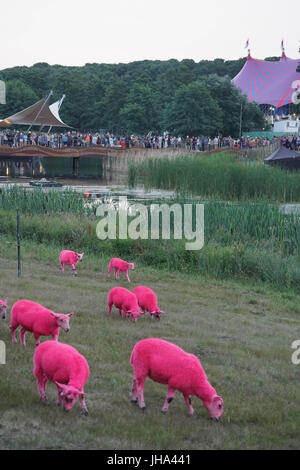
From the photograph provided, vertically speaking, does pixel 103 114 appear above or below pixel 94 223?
above

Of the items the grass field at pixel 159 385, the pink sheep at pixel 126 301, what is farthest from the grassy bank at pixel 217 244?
the pink sheep at pixel 126 301

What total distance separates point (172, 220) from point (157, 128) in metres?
53.5

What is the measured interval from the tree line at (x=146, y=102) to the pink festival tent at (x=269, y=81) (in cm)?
1571

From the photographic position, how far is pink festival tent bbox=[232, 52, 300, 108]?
297ft

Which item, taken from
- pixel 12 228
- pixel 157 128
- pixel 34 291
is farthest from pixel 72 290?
pixel 157 128

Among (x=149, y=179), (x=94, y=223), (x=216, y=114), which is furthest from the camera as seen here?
(x=216, y=114)

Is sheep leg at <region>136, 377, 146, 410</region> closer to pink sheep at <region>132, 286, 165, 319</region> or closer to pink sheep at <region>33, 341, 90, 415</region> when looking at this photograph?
pink sheep at <region>33, 341, 90, 415</region>

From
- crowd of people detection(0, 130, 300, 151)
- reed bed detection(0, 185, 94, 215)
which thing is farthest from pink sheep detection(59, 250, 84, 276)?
crowd of people detection(0, 130, 300, 151)

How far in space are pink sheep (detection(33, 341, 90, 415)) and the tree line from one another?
55.1 m

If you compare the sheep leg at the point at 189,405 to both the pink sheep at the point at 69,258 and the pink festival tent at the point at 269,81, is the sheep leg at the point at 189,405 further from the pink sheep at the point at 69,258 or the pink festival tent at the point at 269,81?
the pink festival tent at the point at 269,81

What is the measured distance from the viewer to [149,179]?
27.5 m
